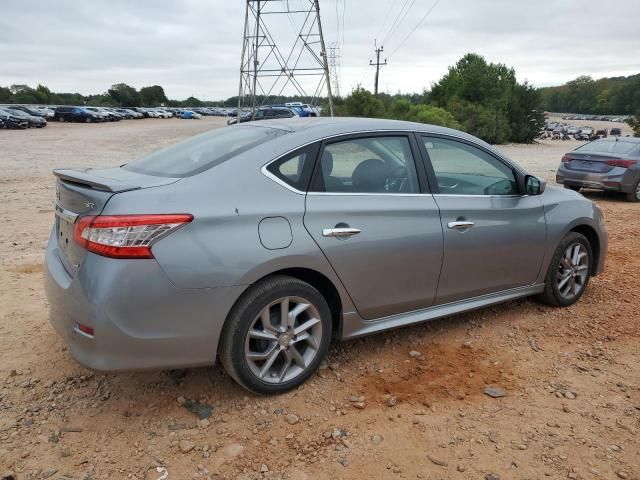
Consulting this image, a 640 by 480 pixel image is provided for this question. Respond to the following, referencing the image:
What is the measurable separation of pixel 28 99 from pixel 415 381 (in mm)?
100882

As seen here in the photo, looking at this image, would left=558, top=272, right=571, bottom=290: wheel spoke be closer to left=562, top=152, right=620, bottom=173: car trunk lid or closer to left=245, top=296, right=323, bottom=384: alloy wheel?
left=245, top=296, right=323, bottom=384: alloy wheel

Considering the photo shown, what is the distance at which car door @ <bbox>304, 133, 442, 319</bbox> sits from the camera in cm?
324

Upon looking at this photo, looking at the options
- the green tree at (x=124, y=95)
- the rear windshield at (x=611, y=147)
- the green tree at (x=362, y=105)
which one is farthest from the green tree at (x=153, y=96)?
the rear windshield at (x=611, y=147)

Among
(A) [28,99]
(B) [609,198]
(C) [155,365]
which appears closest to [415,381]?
(C) [155,365]

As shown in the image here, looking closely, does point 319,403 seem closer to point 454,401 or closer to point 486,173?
point 454,401

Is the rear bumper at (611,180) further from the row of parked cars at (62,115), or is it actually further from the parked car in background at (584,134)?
the parked car in background at (584,134)

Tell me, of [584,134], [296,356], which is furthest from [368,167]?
→ [584,134]

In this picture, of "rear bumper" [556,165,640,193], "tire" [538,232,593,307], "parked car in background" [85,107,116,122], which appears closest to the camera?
"tire" [538,232,593,307]

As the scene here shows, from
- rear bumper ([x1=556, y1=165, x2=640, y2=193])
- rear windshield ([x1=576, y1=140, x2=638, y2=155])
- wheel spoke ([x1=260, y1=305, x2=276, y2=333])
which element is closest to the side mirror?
wheel spoke ([x1=260, y1=305, x2=276, y2=333])

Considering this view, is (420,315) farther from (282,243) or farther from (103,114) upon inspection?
(103,114)

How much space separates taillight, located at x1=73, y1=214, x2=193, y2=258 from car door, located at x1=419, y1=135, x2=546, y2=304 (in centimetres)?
192

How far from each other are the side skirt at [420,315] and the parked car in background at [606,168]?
27.7 ft

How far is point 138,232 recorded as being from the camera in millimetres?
2674

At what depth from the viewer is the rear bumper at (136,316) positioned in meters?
2.66
